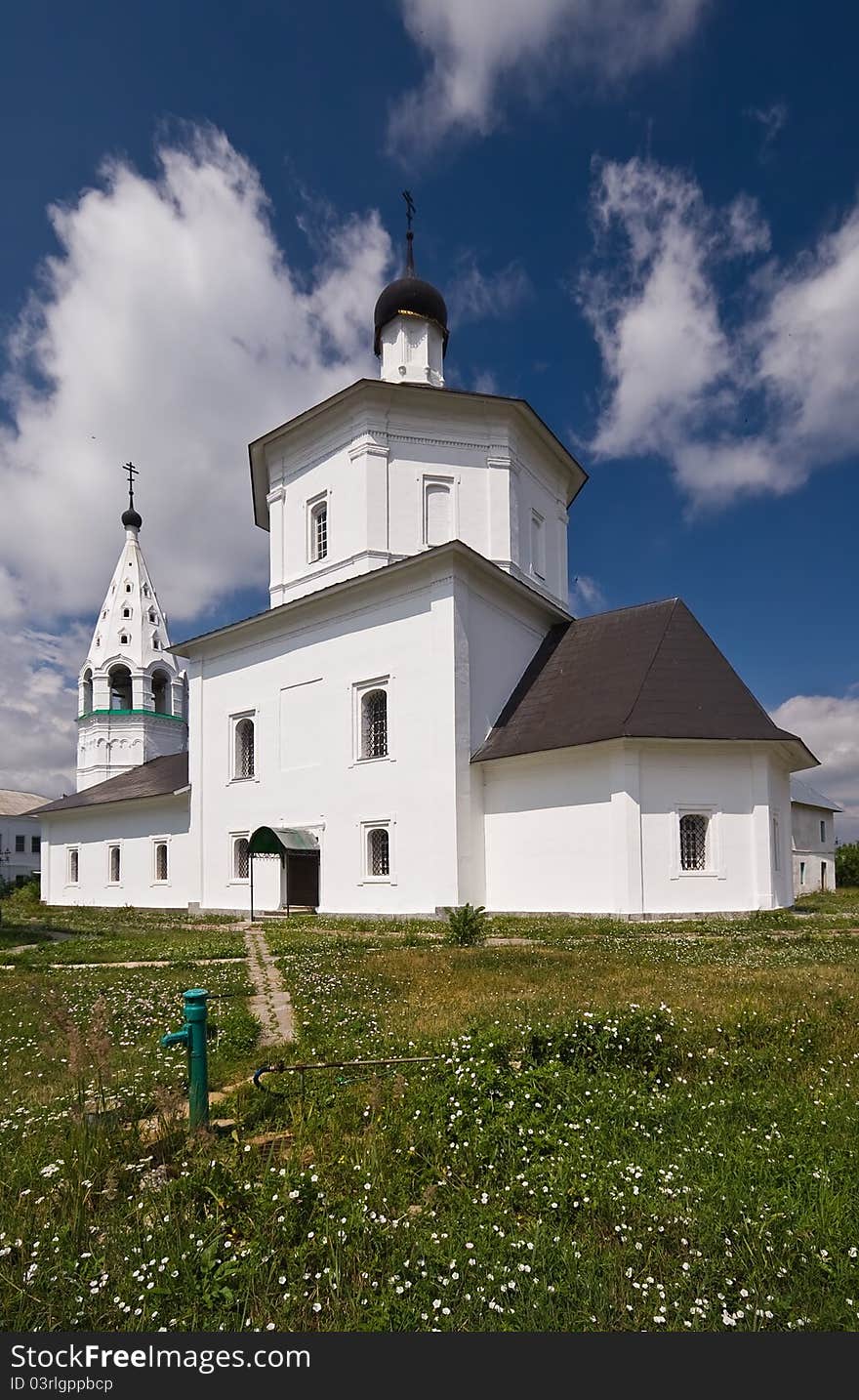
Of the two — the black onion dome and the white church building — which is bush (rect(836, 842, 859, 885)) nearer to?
the white church building

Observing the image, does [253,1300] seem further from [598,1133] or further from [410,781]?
[410,781]

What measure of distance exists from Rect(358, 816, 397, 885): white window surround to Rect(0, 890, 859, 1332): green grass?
42.9ft

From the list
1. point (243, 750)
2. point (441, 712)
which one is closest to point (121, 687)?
point (243, 750)

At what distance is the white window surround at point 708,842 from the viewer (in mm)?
18859

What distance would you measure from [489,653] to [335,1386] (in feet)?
63.4

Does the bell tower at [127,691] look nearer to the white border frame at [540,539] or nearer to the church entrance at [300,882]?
the church entrance at [300,882]

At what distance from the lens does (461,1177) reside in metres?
4.18

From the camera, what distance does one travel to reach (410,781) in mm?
20688

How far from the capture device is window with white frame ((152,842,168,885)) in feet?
98.4

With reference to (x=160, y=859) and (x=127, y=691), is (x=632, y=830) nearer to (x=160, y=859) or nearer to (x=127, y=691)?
(x=160, y=859)

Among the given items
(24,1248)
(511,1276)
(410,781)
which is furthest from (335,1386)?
(410,781)

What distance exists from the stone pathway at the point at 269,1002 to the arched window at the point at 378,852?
7426 mm

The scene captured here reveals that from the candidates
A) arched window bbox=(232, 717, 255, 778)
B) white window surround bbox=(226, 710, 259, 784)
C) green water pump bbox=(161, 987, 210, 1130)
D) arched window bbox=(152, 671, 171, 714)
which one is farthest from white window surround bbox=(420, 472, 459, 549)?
arched window bbox=(152, 671, 171, 714)

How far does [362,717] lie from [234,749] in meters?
6.02
